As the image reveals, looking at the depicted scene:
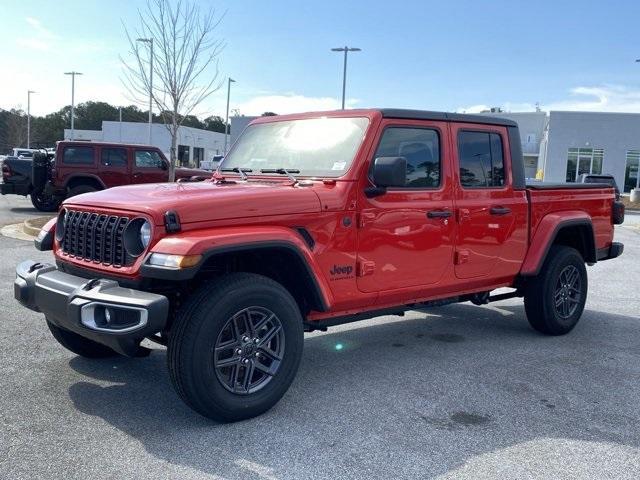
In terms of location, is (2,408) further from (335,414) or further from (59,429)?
(335,414)

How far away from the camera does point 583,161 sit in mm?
36375

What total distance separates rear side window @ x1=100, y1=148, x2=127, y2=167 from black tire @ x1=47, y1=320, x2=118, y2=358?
12.0 meters

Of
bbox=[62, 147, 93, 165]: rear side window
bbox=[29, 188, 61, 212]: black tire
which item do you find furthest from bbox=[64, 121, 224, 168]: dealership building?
bbox=[62, 147, 93, 165]: rear side window

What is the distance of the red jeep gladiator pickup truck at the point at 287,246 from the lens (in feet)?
11.7

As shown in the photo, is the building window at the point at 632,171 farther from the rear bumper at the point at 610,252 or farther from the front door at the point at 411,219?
the front door at the point at 411,219

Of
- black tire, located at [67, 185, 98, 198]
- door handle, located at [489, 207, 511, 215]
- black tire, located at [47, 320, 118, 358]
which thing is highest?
door handle, located at [489, 207, 511, 215]

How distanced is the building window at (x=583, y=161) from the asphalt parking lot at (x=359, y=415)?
108ft

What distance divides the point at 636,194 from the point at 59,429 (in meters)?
31.2

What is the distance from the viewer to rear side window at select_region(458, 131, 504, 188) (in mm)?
5172

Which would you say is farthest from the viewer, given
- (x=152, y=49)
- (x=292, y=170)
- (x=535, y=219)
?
(x=152, y=49)

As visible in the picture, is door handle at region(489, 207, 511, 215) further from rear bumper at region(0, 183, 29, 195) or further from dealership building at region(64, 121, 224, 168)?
dealership building at region(64, 121, 224, 168)

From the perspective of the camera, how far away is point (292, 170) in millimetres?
4676

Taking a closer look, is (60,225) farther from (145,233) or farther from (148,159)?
(148,159)

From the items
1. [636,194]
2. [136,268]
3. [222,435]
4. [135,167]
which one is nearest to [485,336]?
[222,435]
